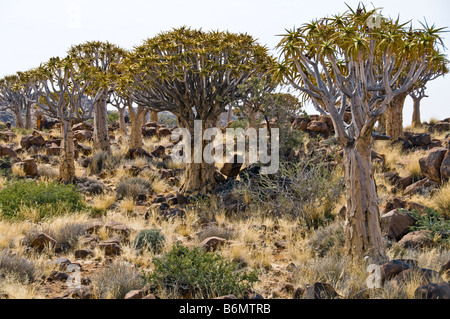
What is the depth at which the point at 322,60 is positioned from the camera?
5555 mm

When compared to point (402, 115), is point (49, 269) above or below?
below

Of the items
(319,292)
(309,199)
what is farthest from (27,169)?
(319,292)

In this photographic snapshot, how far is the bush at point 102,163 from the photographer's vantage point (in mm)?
14227

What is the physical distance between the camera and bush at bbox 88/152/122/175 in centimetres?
1423

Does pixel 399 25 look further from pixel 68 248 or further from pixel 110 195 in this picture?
pixel 110 195

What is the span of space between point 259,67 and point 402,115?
26.4ft

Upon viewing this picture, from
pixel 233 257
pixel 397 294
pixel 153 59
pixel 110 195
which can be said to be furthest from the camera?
pixel 110 195

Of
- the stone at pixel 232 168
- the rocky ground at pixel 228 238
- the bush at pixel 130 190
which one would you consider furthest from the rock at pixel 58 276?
the stone at pixel 232 168

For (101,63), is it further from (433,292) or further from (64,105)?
(433,292)

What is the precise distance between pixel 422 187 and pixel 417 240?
3.71 m

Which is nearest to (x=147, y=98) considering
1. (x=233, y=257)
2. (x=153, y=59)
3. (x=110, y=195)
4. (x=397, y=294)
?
(x=153, y=59)

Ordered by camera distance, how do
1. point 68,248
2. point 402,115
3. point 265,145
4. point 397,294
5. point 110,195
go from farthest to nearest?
point 402,115 → point 265,145 → point 110,195 → point 68,248 → point 397,294

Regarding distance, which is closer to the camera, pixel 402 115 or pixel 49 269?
pixel 49 269

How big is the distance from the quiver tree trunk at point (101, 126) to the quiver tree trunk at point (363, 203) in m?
12.4
